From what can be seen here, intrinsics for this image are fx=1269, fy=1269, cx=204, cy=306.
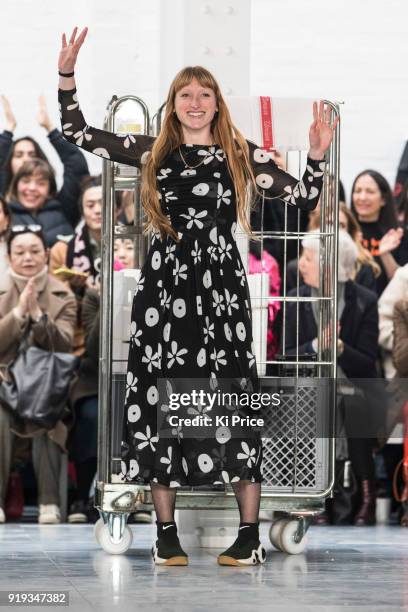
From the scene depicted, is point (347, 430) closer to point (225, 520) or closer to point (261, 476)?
point (225, 520)

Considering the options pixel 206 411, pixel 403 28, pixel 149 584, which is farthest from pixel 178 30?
pixel 403 28

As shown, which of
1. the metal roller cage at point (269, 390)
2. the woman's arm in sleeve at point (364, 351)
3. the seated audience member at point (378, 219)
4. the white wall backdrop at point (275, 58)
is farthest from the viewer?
the seated audience member at point (378, 219)

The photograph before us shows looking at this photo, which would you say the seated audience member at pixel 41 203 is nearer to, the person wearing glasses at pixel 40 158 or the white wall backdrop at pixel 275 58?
the person wearing glasses at pixel 40 158

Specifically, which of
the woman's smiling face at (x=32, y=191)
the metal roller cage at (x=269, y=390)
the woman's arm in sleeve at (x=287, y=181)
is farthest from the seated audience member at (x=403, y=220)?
the woman's arm in sleeve at (x=287, y=181)

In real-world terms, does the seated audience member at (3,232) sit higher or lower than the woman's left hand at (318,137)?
lower

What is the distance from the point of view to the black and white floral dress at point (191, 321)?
3676mm

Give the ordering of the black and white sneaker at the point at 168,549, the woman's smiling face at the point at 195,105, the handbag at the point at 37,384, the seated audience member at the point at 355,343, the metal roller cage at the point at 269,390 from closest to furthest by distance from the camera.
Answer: the black and white sneaker at the point at 168,549 → the woman's smiling face at the point at 195,105 → the metal roller cage at the point at 269,390 → the handbag at the point at 37,384 → the seated audience member at the point at 355,343

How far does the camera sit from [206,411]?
368 cm

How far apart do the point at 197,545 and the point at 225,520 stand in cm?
13

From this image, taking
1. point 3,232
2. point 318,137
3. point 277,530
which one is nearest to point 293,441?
point 277,530

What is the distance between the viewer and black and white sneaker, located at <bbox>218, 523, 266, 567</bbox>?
3648 mm

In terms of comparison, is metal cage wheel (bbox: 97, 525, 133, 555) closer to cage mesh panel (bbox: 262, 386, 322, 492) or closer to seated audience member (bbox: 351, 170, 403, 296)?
cage mesh panel (bbox: 262, 386, 322, 492)

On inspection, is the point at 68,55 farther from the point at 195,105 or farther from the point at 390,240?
the point at 390,240

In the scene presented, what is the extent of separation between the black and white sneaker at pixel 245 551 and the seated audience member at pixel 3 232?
2.47 metres
